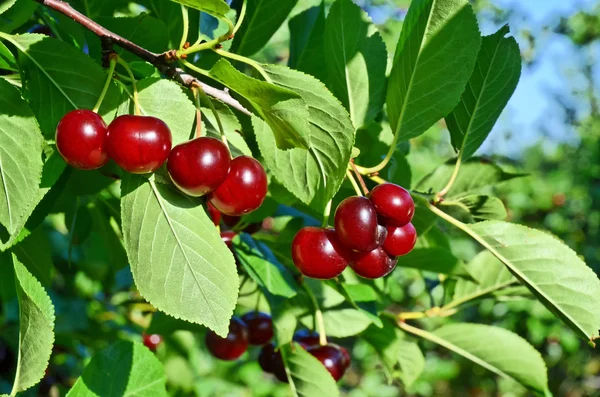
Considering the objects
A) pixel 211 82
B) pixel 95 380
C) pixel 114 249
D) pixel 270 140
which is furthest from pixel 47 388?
pixel 270 140

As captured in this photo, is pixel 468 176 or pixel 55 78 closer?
pixel 55 78

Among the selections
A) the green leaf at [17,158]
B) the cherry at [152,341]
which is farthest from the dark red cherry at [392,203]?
the cherry at [152,341]

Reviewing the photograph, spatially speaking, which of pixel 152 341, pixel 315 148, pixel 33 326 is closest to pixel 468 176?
pixel 315 148

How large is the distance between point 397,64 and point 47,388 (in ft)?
6.41

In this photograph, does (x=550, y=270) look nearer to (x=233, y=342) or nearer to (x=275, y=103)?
(x=275, y=103)

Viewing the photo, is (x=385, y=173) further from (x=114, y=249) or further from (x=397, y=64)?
(x=114, y=249)

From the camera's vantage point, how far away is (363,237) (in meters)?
1.06

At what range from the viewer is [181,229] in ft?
3.67

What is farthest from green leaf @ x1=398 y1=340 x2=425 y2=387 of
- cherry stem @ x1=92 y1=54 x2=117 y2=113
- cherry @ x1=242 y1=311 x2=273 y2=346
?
cherry stem @ x1=92 y1=54 x2=117 y2=113

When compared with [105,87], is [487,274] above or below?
below

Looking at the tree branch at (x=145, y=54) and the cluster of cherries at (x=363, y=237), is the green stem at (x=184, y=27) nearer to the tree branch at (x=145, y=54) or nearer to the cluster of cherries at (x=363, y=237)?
the tree branch at (x=145, y=54)

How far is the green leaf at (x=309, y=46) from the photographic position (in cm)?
161

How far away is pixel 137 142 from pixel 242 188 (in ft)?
0.58

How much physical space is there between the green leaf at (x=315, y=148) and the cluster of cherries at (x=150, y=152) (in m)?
0.12
